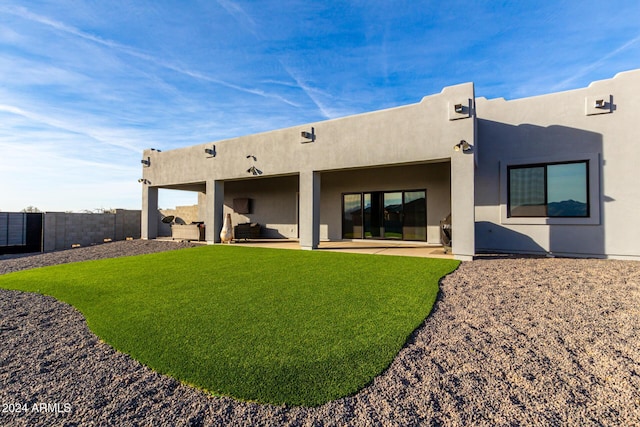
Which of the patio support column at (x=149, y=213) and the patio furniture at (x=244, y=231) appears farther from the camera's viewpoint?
the patio support column at (x=149, y=213)

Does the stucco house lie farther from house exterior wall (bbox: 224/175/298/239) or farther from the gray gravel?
the gray gravel

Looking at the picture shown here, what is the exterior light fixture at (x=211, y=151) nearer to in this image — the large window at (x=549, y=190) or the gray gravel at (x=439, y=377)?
the gray gravel at (x=439, y=377)

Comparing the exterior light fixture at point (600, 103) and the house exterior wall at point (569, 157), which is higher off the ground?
the exterior light fixture at point (600, 103)

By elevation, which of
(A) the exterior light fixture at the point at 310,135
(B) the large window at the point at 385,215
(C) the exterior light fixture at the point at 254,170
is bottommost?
(B) the large window at the point at 385,215

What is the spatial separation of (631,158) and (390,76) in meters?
8.52

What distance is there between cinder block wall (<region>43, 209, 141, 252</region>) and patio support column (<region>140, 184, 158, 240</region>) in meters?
1.92

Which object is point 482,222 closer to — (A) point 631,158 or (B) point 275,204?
(A) point 631,158

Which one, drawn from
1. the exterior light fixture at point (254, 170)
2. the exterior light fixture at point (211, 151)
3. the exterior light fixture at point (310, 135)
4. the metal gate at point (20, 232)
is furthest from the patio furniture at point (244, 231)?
the metal gate at point (20, 232)

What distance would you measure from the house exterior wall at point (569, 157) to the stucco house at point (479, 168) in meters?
0.03

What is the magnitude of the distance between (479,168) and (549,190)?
82.8 inches

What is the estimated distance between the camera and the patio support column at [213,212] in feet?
41.4

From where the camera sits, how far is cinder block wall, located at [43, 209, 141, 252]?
13.7 metres

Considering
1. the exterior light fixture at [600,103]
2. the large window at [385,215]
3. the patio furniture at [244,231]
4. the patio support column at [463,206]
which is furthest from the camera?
the patio furniture at [244,231]

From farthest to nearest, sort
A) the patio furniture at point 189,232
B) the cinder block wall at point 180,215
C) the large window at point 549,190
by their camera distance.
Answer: the cinder block wall at point 180,215 < the patio furniture at point 189,232 < the large window at point 549,190
